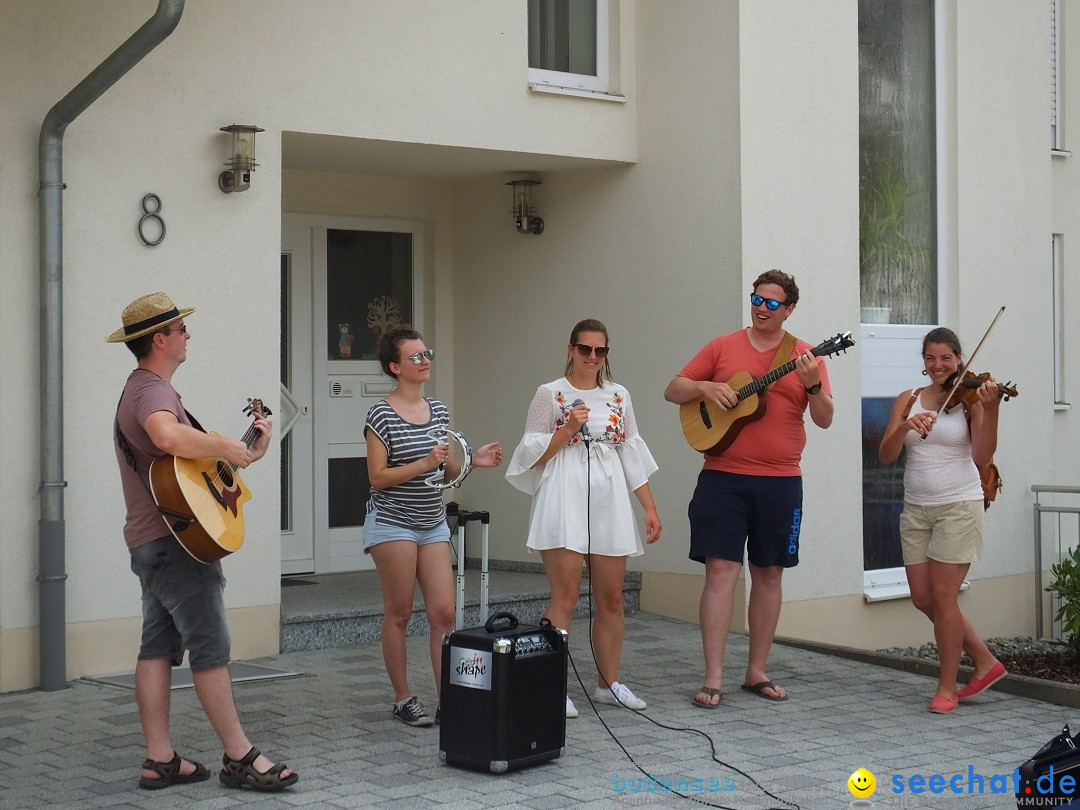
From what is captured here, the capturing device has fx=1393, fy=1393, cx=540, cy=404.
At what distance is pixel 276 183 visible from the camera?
7.54 metres

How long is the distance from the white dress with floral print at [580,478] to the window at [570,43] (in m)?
3.17

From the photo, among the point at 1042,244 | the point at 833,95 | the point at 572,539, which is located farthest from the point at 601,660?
the point at 1042,244

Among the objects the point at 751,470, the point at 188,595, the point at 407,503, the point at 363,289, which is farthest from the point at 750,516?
the point at 363,289

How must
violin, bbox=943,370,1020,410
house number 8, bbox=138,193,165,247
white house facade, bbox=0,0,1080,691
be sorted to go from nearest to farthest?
violin, bbox=943,370,1020,410, white house facade, bbox=0,0,1080,691, house number 8, bbox=138,193,165,247

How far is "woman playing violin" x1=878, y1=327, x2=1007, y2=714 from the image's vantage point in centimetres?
632

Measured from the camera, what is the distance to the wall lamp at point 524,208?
9.41m

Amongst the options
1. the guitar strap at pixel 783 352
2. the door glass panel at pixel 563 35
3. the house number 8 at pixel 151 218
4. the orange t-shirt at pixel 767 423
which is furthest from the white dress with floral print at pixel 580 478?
the door glass panel at pixel 563 35

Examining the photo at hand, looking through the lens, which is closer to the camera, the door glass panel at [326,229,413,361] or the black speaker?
the black speaker

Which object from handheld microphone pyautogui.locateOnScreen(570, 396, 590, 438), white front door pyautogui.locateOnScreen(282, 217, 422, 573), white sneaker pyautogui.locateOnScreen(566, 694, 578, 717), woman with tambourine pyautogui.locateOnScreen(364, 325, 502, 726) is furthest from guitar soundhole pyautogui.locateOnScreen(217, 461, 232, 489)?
white front door pyautogui.locateOnScreen(282, 217, 422, 573)

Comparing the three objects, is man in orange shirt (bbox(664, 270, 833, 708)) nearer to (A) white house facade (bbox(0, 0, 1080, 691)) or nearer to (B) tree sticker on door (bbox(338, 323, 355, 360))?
(A) white house facade (bbox(0, 0, 1080, 691))

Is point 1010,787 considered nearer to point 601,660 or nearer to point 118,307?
point 601,660

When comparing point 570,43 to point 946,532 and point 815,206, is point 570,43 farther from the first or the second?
point 946,532

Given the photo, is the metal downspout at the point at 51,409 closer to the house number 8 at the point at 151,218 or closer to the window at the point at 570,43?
the house number 8 at the point at 151,218

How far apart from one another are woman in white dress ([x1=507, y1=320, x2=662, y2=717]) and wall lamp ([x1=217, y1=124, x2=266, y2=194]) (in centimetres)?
217
